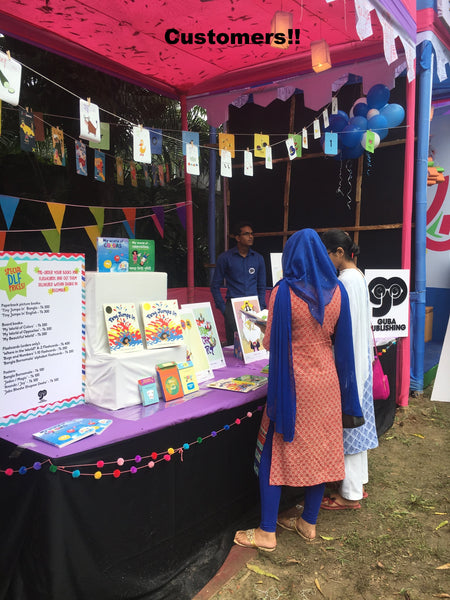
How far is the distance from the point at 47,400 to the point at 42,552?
673mm

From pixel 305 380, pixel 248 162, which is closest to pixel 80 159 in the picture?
pixel 248 162

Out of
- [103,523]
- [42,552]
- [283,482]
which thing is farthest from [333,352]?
[42,552]

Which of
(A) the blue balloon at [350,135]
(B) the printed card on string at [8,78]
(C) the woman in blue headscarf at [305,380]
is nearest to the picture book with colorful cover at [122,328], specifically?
(C) the woman in blue headscarf at [305,380]

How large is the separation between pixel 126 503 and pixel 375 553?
142 centimetres

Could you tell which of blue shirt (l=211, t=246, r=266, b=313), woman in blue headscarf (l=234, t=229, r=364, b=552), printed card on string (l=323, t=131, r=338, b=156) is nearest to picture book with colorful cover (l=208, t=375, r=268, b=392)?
woman in blue headscarf (l=234, t=229, r=364, b=552)

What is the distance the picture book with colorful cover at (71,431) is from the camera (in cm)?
185

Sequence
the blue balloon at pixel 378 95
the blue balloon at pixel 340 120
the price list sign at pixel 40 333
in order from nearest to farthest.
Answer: the price list sign at pixel 40 333, the blue balloon at pixel 378 95, the blue balloon at pixel 340 120

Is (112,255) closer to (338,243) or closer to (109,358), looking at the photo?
(109,358)

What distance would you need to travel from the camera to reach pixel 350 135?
16.8 feet

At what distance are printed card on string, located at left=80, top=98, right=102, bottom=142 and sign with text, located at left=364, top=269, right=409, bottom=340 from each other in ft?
9.04

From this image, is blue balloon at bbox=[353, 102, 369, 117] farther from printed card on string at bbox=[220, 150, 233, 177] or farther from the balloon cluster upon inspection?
printed card on string at bbox=[220, 150, 233, 177]

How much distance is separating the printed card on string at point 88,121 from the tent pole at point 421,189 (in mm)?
3314

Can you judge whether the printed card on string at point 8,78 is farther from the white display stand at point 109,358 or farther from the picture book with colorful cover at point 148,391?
the picture book with colorful cover at point 148,391

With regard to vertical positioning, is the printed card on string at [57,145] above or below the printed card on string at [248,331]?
above
